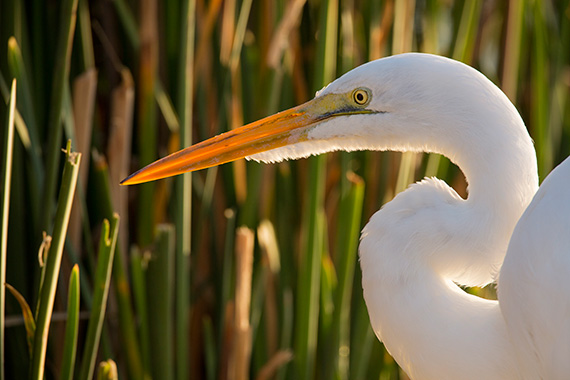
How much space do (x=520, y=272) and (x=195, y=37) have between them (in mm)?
908

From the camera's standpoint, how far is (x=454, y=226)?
3.56 feet

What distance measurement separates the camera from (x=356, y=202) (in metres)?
1.47

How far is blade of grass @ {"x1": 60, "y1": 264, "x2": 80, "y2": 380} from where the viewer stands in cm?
111

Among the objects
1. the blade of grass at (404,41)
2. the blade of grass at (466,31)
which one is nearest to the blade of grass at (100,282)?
the blade of grass at (404,41)

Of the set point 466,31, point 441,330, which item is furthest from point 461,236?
point 466,31

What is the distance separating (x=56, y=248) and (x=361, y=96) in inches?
18.7

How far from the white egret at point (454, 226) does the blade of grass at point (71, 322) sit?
0.17 meters

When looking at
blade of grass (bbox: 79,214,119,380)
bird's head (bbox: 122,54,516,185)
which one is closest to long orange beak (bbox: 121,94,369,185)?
bird's head (bbox: 122,54,516,185)

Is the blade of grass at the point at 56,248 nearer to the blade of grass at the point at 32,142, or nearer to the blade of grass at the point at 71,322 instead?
the blade of grass at the point at 71,322

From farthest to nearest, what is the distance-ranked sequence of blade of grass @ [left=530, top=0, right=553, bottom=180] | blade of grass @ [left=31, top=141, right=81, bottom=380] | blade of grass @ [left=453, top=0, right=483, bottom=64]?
blade of grass @ [left=530, top=0, right=553, bottom=180] < blade of grass @ [left=453, top=0, right=483, bottom=64] < blade of grass @ [left=31, top=141, right=81, bottom=380]

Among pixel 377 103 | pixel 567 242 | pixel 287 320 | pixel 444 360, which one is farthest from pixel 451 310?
pixel 287 320

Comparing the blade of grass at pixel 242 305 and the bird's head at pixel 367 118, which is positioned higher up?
the bird's head at pixel 367 118

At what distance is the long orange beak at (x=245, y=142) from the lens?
117cm

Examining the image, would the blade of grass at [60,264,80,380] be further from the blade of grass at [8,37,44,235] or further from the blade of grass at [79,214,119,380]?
the blade of grass at [8,37,44,235]
